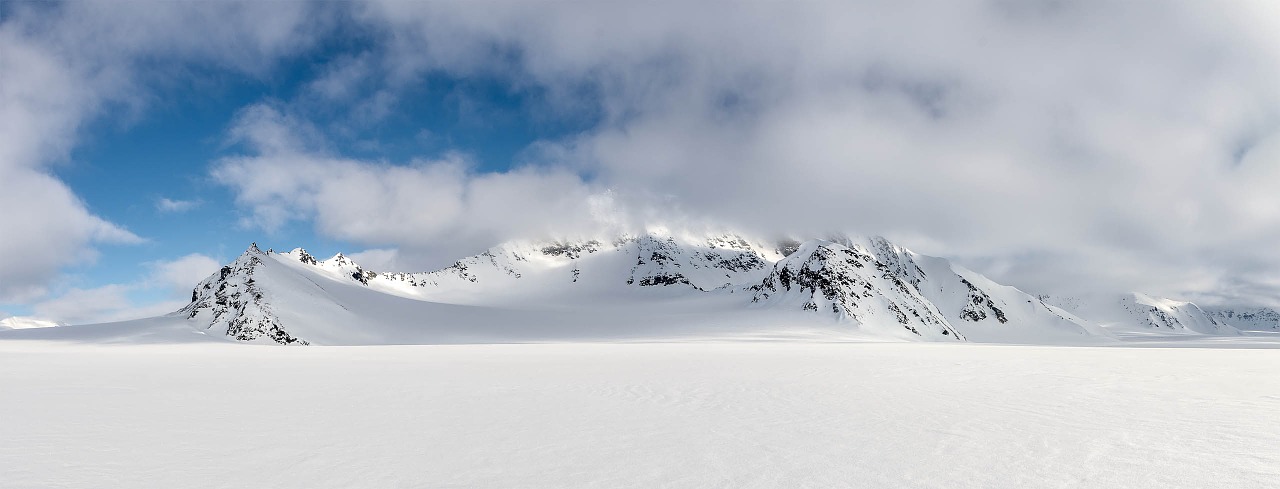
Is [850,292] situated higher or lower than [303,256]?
lower

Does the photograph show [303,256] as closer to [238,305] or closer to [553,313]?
[553,313]

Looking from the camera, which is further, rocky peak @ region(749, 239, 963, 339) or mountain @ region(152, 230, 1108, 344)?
rocky peak @ region(749, 239, 963, 339)

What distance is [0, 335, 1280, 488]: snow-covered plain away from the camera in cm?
606

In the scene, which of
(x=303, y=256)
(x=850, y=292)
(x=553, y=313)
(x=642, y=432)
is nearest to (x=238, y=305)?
(x=553, y=313)

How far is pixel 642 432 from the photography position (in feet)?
27.7

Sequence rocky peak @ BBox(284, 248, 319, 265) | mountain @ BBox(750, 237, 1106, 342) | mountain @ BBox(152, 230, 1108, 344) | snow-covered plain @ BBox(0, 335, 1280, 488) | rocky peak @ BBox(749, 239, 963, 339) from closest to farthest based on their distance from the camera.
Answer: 1. snow-covered plain @ BBox(0, 335, 1280, 488)
2. mountain @ BBox(152, 230, 1108, 344)
3. mountain @ BBox(750, 237, 1106, 342)
4. rocky peak @ BBox(749, 239, 963, 339)
5. rocky peak @ BBox(284, 248, 319, 265)

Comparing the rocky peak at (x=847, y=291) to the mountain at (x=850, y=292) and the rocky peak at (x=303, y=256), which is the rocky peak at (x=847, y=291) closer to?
the mountain at (x=850, y=292)

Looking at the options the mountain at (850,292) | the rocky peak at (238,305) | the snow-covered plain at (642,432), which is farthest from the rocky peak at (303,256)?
the snow-covered plain at (642,432)

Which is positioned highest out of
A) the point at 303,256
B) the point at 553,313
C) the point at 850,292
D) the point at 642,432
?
the point at 303,256

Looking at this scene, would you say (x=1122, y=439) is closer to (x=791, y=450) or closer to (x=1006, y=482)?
(x=1006, y=482)

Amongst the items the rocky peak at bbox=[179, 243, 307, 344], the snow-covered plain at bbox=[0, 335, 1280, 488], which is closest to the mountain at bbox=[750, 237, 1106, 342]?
the rocky peak at bbox=[179, 243, 307, 344]

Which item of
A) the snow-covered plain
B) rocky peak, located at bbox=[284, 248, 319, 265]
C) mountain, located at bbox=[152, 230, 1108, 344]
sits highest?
rocky peak, located at bbox=[284, 248, 319, 265]

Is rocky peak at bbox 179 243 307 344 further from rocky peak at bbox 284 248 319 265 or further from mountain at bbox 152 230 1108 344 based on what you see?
rocky peak at bbox 284 248 319 265

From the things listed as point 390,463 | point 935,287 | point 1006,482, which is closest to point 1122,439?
point 1006,482
